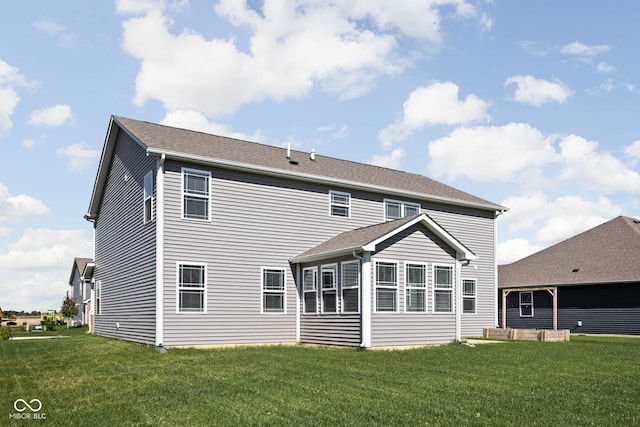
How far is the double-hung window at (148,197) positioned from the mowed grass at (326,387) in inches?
162

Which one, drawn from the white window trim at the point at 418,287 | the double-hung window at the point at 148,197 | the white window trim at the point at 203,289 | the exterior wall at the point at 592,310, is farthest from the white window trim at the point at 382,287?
the exterior wall at the point at 592,310

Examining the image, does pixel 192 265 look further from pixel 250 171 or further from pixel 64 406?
pixel 64 406

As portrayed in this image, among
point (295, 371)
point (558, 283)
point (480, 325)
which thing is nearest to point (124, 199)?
point (295, 371)

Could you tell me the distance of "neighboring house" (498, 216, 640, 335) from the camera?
27.6 metres

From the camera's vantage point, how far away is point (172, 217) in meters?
17.3

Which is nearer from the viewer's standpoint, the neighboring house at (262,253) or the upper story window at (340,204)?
the neighboring house at (262,253)

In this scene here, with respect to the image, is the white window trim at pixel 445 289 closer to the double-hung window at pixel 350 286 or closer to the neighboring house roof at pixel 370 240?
the neighboring house roof at pixel 370 240

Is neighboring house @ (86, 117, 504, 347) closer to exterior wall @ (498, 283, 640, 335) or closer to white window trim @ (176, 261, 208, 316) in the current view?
white window trim @ (176, 261, 208, 316)

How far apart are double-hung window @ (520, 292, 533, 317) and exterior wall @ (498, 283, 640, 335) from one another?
10.5 inches

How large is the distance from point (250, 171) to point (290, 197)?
1.77 meters

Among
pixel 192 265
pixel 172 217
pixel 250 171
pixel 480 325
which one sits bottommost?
pixel 480 325

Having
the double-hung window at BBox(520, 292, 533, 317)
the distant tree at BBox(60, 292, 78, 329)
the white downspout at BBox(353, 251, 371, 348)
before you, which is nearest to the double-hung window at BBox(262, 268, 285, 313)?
the white downspout at BBox(353, 251, 371, 348)

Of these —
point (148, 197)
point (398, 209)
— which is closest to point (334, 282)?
point (398, 209)

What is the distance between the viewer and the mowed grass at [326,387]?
7863mm
